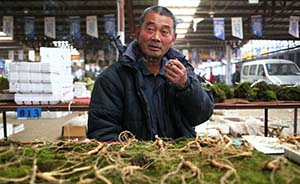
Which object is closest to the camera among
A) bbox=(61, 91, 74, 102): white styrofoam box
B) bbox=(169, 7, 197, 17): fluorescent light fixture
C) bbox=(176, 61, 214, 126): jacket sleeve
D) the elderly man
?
bbox=(176, 61, 214, 126): jacket sleeve

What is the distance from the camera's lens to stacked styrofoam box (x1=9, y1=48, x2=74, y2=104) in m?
Result: 3.30

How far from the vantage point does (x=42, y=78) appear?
3.36 meters

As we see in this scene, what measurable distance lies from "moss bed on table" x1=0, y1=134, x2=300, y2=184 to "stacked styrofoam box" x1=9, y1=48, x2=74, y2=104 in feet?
7.96

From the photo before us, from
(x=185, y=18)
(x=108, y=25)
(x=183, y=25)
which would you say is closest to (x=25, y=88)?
(x=108, y=25)

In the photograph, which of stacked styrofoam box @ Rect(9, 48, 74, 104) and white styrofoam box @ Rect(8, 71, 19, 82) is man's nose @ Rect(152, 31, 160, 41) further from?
white styrofoam box @ Rect(8, 71, 19, 82)

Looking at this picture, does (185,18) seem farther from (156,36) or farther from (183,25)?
(156,36)

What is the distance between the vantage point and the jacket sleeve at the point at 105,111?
1.58 m

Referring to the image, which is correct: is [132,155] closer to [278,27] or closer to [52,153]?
[52,153]

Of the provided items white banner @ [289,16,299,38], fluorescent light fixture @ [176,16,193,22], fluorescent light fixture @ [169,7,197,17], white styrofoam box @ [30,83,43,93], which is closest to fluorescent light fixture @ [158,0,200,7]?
fluorescent light fixture @ [169,7,197,17]

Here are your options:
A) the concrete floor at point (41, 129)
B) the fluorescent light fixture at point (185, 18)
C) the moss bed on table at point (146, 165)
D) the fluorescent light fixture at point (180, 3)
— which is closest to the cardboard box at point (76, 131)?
the concrete floor at point (41, 129)

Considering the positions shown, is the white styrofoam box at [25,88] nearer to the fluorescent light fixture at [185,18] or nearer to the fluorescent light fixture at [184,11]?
the fluorescent light fixture at [184,11]

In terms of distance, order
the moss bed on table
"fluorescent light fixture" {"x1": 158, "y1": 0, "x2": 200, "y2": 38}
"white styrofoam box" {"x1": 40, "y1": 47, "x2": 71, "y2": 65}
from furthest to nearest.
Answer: "fluorescent light fixture" {"x1": 158, "y1": 0, "x2": 200, "y2": 38}
"white styrofoam box" {"x1": 40, "y1": 47, "x2": 71, "y2": 65}
the moss bed on table

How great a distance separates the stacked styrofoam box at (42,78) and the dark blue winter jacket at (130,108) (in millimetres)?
1792

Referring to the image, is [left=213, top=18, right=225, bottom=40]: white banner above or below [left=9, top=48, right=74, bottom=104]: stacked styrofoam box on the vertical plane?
above
